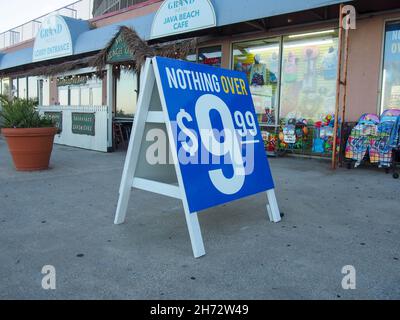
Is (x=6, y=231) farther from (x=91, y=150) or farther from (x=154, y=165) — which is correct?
(x=91, y=150)

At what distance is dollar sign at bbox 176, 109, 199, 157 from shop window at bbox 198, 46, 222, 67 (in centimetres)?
739

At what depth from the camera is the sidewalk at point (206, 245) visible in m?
2.36

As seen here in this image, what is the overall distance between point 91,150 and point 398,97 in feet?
24.6

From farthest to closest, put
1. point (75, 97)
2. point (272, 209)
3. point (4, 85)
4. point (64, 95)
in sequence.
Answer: point (4, 85), point (64, 95), point (75, 97), point (272, 209)

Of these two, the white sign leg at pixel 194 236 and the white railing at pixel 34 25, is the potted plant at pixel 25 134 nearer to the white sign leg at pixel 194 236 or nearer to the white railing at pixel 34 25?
the white sign leg at pixel 194 236

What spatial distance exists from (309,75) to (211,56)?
307cm

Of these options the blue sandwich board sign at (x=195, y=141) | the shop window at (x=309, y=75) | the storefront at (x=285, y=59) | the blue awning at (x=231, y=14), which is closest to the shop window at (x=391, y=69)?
the storefront at (x=285, y=59)

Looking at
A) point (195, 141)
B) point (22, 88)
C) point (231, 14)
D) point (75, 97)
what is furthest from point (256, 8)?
point (22, 88)

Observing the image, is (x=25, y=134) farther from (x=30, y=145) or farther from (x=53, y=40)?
(x=53, y=40)

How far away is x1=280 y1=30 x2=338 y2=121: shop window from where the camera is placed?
8.05 meters

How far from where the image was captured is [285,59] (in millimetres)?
8758

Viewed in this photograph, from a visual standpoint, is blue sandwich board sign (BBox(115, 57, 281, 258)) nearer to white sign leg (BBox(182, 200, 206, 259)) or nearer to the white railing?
white sign leg (BBox(182, 200, 206, 259))

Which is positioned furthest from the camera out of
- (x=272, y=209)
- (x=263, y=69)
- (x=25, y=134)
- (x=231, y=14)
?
(x=263, y=69)

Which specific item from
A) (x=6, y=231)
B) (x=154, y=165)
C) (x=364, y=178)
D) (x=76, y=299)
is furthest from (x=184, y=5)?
(x=76, y=299)
